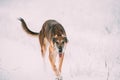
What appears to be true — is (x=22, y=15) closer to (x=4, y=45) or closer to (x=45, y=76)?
(x=4, y=45)

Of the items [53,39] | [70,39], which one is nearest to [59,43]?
[53,39]

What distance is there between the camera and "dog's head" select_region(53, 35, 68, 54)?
2.11 metres

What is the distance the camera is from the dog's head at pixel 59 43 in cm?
211

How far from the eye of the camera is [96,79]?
222 centimetres

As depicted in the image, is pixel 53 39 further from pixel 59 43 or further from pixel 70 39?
pixel 70 39

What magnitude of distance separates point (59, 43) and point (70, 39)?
7.5 inches

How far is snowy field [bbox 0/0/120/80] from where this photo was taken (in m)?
2.18

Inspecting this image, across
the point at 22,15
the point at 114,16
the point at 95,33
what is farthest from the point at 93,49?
the point at 22,15

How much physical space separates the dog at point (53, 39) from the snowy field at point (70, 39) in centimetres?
3

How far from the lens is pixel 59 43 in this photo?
2.11 m

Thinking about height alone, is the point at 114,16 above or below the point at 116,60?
A: above

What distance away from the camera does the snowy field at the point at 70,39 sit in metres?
2.18

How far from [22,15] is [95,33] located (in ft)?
1.32

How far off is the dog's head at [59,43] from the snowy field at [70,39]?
0.09 m
